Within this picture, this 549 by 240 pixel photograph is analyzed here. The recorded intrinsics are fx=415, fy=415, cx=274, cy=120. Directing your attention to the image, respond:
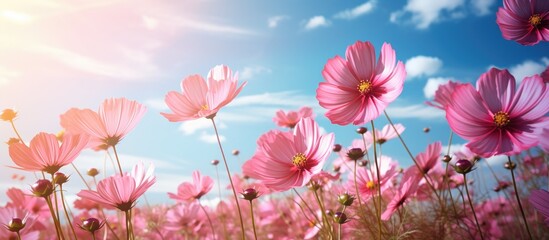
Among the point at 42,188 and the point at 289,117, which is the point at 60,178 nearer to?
the point at 42,188

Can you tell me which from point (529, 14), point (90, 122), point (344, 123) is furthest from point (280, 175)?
point (529, 14)

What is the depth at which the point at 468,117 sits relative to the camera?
0.80m

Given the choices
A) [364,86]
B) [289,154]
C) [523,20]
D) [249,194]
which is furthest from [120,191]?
[523,20]

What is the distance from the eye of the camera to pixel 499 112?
2.74 ft

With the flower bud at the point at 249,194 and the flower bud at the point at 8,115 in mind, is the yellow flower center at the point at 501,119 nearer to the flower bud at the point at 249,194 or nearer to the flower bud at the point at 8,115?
the flower bud at the point at 249,194

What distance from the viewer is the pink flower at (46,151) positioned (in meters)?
0.87

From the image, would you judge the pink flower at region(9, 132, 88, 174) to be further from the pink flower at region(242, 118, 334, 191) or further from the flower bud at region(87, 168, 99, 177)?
the flower bud at region(87, 168, 99, 177)

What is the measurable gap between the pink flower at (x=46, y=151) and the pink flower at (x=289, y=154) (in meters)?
0.38

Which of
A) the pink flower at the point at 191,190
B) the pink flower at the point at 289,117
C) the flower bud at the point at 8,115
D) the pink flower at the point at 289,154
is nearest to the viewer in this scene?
the pink flower at the point at 289,154

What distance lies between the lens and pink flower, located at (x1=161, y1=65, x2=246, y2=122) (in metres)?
0.93

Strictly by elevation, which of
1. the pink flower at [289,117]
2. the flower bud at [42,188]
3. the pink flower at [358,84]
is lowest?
the flower bud at [42,188]

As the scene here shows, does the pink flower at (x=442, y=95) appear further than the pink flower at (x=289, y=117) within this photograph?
No

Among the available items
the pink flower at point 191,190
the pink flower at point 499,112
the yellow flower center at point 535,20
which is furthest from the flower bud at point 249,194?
the yellow flower center at point 535,20

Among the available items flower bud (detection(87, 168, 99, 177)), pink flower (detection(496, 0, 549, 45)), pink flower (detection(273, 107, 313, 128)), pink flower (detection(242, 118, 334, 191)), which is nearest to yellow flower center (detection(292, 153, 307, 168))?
pink flower (detection(242, 118, 334, 191))
